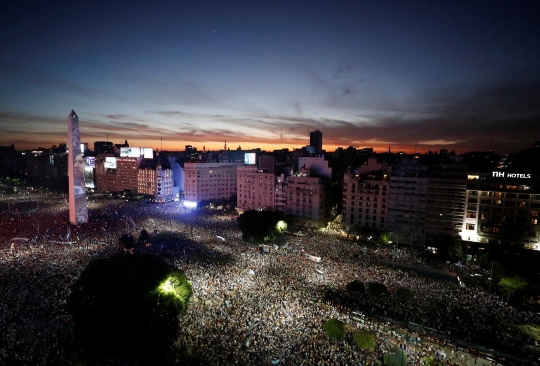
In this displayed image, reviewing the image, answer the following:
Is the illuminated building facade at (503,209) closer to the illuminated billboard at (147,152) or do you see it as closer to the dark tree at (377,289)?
the dark tree at (377,289)

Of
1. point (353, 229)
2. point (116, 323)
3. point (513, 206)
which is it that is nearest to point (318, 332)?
point (116, 323)

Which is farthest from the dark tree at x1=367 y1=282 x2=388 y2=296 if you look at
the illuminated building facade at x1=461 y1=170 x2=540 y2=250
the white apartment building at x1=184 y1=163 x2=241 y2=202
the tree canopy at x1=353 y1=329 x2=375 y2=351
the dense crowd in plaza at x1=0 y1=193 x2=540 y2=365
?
the white apartment building at x1=184 y1=163 x2=241 y2=202

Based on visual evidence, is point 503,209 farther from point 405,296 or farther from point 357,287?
point 357,287

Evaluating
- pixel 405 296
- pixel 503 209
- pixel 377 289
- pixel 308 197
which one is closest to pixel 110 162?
pixel 308 197

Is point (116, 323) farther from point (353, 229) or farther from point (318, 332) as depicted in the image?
point (353, 229)

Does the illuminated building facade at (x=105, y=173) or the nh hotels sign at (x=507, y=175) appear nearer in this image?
the nh hotels sign at (x=507, y=175)

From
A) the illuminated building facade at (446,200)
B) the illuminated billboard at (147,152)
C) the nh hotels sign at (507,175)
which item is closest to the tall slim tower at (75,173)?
the illuminated billboard at (147,152)
